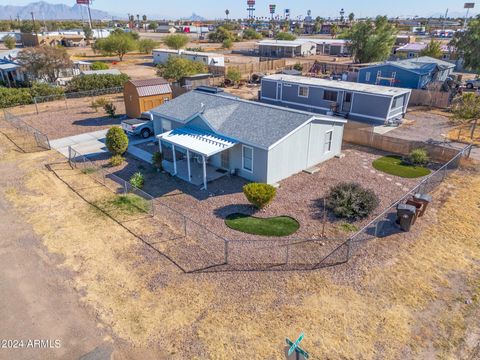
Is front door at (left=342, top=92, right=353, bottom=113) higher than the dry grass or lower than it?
higher

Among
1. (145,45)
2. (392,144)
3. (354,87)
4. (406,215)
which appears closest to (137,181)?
(406,215)

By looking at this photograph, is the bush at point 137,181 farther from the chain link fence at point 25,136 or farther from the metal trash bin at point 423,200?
the metal trash bin at point 423,200

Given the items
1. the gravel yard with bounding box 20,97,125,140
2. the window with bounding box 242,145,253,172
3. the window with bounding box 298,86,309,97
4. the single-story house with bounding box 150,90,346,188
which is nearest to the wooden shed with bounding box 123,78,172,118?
the gravel yard with bounding box 20,97,125,140

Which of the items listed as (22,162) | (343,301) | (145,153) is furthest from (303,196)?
(22,162)

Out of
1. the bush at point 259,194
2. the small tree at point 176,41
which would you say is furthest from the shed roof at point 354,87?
the small tree at point 176,41

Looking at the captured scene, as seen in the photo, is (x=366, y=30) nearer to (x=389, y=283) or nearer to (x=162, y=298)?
(x=389, y=283)

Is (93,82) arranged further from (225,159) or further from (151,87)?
(225,159)

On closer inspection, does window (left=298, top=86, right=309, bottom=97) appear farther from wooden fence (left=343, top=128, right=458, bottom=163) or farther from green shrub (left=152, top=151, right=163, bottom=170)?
green shrub (left=152, top=151, right=163, bottom=170)
